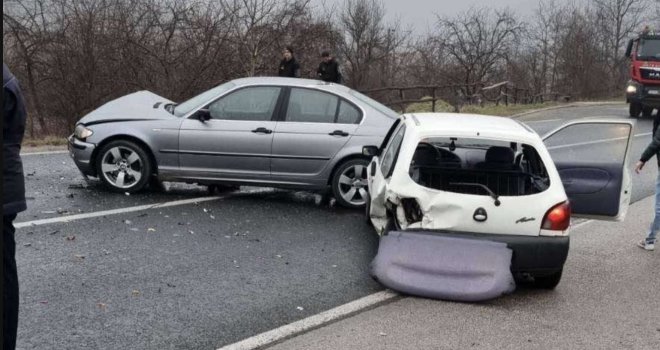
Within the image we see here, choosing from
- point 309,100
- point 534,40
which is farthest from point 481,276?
point 534,40

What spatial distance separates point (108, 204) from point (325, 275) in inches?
131

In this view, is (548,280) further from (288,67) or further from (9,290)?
(288,67)

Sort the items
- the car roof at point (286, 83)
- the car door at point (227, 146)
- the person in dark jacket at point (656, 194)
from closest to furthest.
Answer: the person in dark jacket at point (656, 194) < the car door at point (227, 146) < the car roof at point (286, 83)

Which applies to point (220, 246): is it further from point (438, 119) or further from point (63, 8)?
point (63, 8)

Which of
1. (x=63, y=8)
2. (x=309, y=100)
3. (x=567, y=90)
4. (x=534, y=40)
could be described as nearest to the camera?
(x=309, y=100)

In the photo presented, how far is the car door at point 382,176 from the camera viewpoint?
20.5 feet

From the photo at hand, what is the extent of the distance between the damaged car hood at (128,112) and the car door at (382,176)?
3.03 metres

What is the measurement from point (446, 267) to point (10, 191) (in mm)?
3328

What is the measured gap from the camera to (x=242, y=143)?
8531 millimetres

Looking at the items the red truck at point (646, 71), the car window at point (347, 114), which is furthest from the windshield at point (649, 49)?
the car window at point (347, 114)

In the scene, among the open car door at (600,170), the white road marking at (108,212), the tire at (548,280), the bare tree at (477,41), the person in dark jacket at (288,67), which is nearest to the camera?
the tire at (548,280)

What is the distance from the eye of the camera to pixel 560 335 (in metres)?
4.87

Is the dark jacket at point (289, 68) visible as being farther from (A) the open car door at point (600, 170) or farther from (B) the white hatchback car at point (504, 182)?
(A) the open car door at point (600, 170)

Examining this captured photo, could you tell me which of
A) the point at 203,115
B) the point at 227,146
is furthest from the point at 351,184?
the point at 203,115
